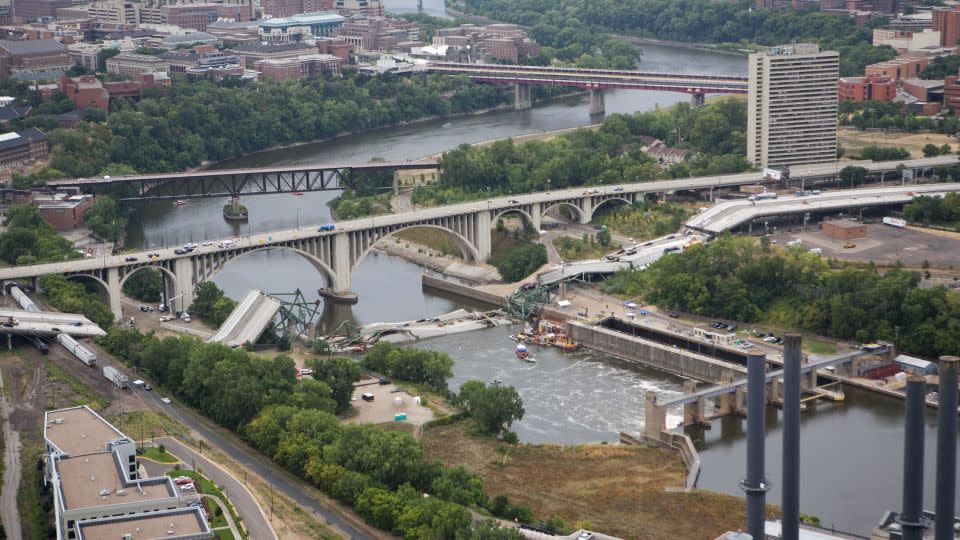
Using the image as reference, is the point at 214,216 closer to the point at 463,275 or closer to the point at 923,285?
the point at 463,275

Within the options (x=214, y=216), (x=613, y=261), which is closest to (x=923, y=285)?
(x=613, y=261)

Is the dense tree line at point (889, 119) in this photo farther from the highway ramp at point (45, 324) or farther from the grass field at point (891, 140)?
the highway ramp at point (45, 324)

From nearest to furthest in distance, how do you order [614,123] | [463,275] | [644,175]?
[463,275] < [644,175] < [614,123]

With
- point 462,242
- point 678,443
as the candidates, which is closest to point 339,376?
point 678,443

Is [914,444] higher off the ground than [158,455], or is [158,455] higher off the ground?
[914,444]

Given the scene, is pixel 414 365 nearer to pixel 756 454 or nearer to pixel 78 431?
pixel 78 431

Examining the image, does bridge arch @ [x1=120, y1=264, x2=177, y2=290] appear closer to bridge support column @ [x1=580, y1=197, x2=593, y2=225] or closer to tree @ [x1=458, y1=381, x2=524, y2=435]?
tree @ [x1=458, y1=381, x2=524, y2=435]

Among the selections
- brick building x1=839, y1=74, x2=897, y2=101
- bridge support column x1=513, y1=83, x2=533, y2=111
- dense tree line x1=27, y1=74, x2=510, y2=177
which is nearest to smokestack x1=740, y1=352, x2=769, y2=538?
dense tree line x1=27, y1=74, x2=510, y2=177
